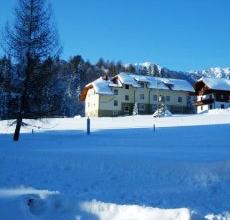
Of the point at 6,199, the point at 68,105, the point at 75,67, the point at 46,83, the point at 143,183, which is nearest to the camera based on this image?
the point at 6,199

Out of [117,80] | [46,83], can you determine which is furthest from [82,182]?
[117,80]

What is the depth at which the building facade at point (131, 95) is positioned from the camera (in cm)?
8094

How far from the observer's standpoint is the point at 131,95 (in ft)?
274

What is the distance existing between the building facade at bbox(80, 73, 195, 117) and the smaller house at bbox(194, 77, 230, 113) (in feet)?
7.38

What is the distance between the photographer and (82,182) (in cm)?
1455

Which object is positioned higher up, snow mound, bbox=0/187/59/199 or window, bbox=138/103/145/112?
window, bbox=138/103/145/112

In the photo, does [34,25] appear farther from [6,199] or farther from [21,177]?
[6,199]

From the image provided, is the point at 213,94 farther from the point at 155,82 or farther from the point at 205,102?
the point at 155,82

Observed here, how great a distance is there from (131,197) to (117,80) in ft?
231

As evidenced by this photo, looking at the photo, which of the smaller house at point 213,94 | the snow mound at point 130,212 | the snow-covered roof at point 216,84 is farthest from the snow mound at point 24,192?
the snow-covered roof at point 216,84

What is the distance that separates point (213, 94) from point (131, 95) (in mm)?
15219

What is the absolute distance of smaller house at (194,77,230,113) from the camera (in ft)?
283

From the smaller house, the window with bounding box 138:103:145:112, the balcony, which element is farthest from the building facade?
the balcony

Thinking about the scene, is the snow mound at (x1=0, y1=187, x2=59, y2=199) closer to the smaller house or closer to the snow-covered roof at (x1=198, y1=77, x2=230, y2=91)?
the smaller house
